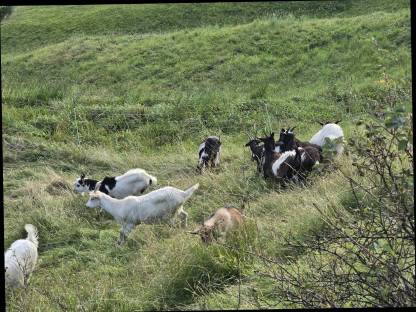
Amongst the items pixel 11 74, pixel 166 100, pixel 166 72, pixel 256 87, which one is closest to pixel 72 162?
pixel 166 100

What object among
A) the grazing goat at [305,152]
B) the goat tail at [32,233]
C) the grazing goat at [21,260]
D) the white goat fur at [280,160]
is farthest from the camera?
the white goat fur at [280,160]

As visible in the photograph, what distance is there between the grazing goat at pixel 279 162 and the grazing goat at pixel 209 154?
1.63 m

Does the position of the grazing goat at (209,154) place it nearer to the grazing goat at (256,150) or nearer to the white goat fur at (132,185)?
the grazing goat at (256,150)

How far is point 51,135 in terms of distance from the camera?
1457 centimetres

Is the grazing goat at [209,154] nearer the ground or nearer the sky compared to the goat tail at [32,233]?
nearer the ground

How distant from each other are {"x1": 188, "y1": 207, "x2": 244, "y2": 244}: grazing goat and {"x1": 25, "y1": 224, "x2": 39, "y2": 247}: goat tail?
252 centimetres

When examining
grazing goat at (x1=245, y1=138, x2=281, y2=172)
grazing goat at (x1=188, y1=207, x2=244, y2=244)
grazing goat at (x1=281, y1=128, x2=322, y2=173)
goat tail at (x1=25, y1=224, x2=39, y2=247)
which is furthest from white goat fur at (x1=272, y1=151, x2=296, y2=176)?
goat tail at (x1=25, y1=224, x2=39, y2=247)

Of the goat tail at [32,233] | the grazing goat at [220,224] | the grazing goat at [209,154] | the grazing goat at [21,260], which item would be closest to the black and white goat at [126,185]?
the grazing goat at [209,154]

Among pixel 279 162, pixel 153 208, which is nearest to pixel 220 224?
pixel 153 208

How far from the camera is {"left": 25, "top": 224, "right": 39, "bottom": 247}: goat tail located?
759cm

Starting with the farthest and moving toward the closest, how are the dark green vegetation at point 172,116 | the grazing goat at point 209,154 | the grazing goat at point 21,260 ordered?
the grazing goat at point 209,154, the grazing goat at point 21,260, the dark green vegetation at point 172,116

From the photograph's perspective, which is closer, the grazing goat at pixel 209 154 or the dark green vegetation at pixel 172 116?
the dark green vegetation at pixel 172 116

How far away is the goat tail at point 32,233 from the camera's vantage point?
759 cm

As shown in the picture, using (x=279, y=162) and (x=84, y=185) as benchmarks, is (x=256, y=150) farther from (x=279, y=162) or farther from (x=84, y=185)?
(x=84, y=185)
